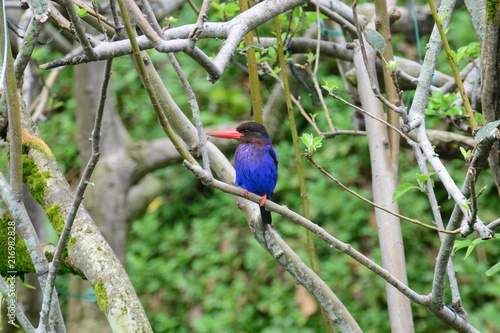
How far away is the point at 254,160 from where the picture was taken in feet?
10.1

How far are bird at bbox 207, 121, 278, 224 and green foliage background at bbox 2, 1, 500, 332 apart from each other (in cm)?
197

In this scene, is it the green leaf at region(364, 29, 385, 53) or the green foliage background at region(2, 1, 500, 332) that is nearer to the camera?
the green leaf at region(364, 29, 385, 53)

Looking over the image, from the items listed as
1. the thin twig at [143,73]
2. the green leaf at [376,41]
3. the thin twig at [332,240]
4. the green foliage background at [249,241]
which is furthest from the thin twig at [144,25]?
the green foliage background at [249,241]

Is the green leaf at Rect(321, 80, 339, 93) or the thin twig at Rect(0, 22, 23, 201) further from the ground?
the green leaf at Rect(321, 80, 339, 93)

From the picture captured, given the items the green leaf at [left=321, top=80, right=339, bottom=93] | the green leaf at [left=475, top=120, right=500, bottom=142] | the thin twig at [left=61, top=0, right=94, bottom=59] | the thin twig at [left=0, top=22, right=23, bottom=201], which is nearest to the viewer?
the green leaf at [left=475, top=120, right=500, bottom=142]

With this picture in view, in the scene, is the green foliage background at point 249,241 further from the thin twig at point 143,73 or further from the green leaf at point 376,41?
the thin twig at point 143,73

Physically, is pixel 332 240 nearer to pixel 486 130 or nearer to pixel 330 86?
pixel 486 130

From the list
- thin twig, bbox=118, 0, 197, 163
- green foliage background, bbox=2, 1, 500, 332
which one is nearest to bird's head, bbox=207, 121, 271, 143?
thin twig, bbox=118, 0, 197, 163

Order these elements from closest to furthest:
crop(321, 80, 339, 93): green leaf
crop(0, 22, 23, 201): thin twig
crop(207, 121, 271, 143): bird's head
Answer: crop(0, 22, 23, 201): thin twig, crop(321, 80, 339, 93): green leaf, crop(207, 121, 271, 143): bird's head

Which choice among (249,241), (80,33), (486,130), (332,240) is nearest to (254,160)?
(332,240)

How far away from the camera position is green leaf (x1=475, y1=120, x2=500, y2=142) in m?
1.49

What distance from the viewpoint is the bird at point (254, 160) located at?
3043 millimetres

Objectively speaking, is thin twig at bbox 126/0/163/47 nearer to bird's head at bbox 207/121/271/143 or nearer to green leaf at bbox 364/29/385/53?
green leaf at bbox 364/29/385/53

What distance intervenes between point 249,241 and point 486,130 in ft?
15.0
